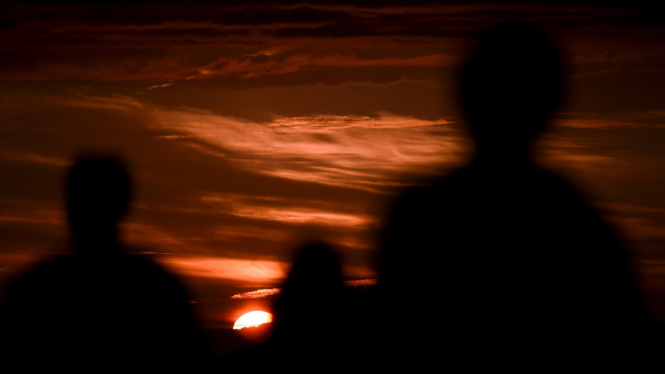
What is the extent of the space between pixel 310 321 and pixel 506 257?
5.19 feet

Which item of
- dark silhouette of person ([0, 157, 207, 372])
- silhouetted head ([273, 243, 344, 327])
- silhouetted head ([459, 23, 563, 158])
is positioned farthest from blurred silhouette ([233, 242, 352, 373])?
silhouetted head ([459, 23, 563, 158])

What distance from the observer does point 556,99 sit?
200 cm

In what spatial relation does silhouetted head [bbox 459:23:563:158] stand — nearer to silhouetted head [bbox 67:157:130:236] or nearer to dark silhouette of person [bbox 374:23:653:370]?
dark silhouette of person [bbox 374:23:653:370]

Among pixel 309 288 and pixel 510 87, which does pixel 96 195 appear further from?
pixel 510 87

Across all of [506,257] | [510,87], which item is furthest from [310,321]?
[510,87]

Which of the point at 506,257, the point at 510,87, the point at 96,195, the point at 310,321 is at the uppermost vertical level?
the point at 510,87

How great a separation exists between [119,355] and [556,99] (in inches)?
94.4

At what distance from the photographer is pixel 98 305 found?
3.22m

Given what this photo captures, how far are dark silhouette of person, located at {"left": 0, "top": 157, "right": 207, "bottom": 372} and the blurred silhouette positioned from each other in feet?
1.41

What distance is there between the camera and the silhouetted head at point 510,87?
199 centimetres

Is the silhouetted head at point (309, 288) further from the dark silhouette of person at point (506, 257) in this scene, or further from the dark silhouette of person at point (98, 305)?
the dark silhouette of person at point (506, 257)

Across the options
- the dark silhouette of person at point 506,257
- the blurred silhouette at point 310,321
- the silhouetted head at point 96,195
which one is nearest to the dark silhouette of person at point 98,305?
the silhouetted head at point 96,195

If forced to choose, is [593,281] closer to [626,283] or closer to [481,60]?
[626,283]

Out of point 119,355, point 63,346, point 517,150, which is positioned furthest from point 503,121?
point 63,346
